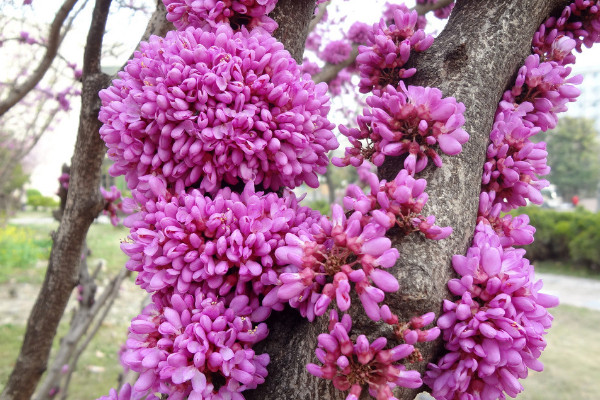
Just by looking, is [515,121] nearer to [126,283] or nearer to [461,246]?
[461,246]

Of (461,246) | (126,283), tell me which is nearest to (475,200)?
(461,246)

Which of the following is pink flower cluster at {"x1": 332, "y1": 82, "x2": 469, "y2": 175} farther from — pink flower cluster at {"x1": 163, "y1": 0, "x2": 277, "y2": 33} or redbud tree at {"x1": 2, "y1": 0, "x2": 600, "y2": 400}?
pink flower cluster at {"x1": 163, "y1": 0, "x2": 277, "y2": 33}

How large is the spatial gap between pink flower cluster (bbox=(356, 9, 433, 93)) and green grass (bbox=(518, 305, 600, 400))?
385cm

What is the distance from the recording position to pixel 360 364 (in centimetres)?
85

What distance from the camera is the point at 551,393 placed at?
15.2 feet

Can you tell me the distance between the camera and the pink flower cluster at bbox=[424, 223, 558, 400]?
892 millimetres

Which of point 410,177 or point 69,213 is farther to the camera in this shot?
point 69,213

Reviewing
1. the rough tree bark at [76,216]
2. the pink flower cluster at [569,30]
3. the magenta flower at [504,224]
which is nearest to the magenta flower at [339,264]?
the magenta flower at [504,224]

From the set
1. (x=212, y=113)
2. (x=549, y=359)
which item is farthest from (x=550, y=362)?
(x=212, y=113)

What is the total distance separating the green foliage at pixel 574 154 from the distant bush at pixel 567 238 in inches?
590

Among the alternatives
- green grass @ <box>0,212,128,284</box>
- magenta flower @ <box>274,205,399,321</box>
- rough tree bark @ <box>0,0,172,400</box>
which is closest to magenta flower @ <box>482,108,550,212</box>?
magenta flower @ <box>274,205,399,321</box>

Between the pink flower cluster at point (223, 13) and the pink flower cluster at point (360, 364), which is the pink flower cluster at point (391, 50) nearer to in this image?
the pink flower cluster at point (223, 13)

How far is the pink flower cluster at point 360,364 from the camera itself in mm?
824

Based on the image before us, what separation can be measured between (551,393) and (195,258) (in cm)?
496
